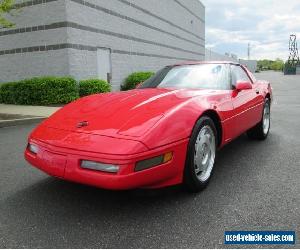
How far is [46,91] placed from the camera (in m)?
11.7

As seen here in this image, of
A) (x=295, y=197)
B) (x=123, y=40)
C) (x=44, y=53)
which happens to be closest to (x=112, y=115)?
(x=295, y=197)

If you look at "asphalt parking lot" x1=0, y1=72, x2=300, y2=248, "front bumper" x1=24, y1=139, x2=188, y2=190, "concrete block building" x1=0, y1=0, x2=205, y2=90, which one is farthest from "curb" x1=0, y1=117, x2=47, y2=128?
"front bumper" x1=24, y1=139, x2=188, y2=190

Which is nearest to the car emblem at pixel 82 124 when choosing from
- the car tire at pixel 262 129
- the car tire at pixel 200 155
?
the car tire at pixel 200 155

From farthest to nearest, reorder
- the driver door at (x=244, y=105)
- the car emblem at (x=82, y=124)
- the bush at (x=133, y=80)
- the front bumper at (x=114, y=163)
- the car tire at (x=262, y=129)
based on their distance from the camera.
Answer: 1. the bush at (x=133, y=80)
2. the car tire at (x=262, y=129)
3. the driver door at (x=244, y=105)
4. the car emblem at (x=82, y=124)
5. the front bumper at (x=114, y=163)

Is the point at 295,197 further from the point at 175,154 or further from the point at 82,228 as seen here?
the point at 82,228

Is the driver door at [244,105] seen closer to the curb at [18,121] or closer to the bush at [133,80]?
the curb at [18,121]

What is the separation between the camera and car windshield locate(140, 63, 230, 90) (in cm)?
415

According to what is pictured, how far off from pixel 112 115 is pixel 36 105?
30.4ft

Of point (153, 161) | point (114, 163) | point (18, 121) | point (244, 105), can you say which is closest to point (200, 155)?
point (153, 161)

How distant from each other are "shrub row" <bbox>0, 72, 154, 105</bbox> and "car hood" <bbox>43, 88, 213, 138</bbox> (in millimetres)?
8120

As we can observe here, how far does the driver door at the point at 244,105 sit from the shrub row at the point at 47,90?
7.86 m

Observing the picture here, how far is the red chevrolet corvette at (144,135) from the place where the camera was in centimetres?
265

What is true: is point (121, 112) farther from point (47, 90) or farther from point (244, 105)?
point (47, 90)

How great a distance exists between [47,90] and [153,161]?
9758 mm
